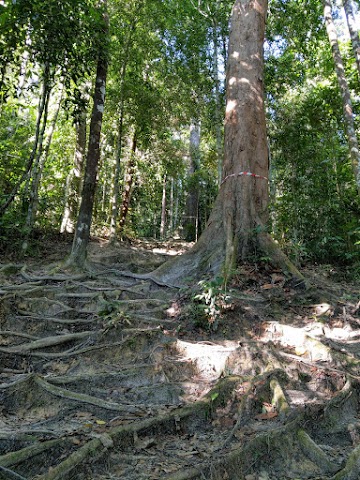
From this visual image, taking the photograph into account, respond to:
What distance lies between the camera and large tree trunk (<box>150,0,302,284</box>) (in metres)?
5.81

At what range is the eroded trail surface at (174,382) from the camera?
247 centimetres

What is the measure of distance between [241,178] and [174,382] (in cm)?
377

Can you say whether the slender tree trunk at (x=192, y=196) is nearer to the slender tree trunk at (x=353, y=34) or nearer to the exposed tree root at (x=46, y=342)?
the slender tree trunk at (x=353, y=34)

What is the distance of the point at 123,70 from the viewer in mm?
11102

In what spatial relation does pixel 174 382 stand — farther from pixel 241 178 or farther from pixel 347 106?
pixel 347 106

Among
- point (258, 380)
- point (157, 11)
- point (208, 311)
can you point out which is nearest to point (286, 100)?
point (157, 11)

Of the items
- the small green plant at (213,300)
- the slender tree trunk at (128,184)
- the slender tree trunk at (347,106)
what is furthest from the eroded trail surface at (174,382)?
the slender tree trunk at (128,184)

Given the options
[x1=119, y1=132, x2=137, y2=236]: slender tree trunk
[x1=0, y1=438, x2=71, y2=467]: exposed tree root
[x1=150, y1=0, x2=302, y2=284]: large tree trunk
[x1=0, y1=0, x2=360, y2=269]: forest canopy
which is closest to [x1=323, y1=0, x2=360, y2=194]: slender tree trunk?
[x1=0, y1=0, x2=360, y2=269]: forest canopy

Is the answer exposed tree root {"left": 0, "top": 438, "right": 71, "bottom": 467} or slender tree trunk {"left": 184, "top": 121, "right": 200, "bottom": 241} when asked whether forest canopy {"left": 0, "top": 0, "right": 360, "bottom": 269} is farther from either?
exposed tree root {"left": 0, "top": 438, "right": 71, "bottom": 467}

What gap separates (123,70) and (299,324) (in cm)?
925

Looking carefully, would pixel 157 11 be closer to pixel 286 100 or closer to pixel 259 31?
pixel 286 100

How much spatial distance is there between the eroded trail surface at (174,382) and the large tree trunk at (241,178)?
19.2 inches

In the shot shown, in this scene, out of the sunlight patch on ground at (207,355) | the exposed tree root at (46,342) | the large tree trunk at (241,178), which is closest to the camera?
the sunlight patch on ground at (207,355)

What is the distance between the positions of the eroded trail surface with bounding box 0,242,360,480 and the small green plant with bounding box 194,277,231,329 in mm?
141
